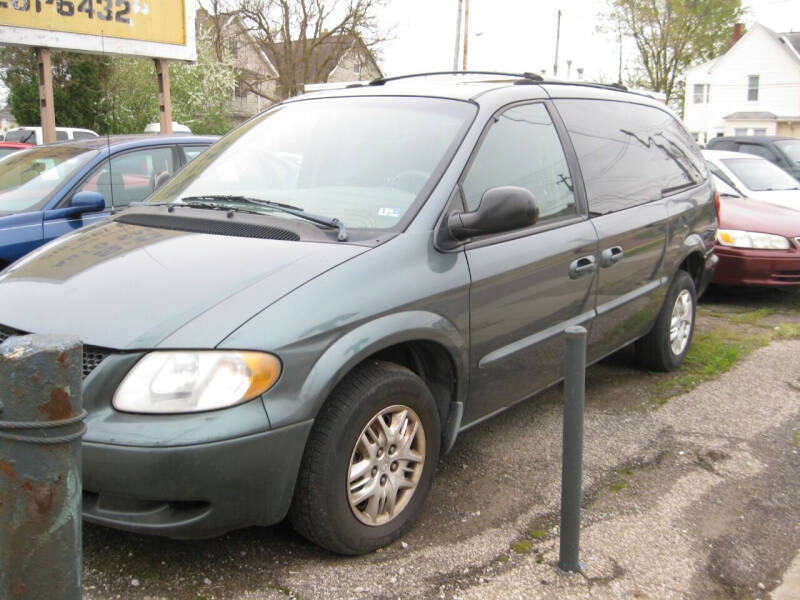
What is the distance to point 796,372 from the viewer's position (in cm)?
573

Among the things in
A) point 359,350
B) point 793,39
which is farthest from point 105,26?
point 793,39

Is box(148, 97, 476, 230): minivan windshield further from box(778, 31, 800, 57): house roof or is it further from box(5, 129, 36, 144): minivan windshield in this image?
box(778, 31, 800, 57): house roof

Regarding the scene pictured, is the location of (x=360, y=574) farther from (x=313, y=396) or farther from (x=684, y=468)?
(x=684, y=468)

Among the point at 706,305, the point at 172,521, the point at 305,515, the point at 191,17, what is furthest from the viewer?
the point at 191,17

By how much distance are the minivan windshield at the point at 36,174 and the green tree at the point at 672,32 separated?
51.4 meters

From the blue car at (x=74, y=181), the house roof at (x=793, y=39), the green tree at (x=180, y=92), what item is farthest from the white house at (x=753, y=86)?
the blue car at (x=74, y=181)

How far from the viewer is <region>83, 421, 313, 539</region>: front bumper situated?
2.51 metres

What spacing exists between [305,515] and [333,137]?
182 cm

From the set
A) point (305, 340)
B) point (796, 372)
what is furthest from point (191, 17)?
point (305, 340)

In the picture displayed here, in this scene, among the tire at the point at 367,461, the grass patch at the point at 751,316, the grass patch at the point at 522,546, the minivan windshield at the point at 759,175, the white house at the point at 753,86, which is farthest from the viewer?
the white house at the point at 753,86

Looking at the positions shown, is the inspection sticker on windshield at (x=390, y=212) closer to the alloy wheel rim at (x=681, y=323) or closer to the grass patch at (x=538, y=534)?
→ the grass patch at (x=538, y=534)

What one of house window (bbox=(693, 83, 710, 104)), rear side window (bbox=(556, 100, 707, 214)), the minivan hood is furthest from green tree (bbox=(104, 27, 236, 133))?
house window (bbox=(693, 83, 710, 104))

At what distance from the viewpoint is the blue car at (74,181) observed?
530 cm

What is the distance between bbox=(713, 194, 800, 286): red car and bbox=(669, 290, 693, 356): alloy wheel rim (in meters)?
2.31
